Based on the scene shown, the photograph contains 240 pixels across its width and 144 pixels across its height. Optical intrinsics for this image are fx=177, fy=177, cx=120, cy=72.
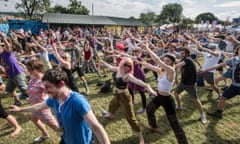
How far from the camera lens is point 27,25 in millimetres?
23156

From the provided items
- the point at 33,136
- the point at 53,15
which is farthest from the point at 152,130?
the point at 53,15

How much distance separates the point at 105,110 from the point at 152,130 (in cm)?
178

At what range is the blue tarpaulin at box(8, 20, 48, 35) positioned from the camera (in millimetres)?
21844

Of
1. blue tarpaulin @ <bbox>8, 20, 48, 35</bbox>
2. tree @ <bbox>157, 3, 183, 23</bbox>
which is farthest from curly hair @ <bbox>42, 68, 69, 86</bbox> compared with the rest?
tree @ <bbox>157, 3, 183, 23</bbox>

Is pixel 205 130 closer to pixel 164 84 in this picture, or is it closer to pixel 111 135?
pixel 164 84

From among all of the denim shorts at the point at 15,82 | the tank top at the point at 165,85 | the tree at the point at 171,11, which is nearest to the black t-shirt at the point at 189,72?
the tank top at the point at 165,85

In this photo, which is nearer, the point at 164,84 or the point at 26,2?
the point at 164,84

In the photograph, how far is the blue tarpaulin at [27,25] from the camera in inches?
860

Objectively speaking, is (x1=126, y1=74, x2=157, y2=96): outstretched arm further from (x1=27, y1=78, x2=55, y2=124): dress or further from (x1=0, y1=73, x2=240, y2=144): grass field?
(x1=27, y1=78, x2=55, y2=124): dress

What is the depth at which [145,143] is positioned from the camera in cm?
405

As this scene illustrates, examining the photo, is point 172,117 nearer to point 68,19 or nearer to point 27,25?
point 27,25

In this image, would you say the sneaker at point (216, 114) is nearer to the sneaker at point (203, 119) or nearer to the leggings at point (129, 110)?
the sneaker at point (203, 119)

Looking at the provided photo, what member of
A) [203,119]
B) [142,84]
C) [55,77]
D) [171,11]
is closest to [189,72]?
[203,119]

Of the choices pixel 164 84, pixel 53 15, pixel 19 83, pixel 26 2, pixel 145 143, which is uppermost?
pixel 26 2
